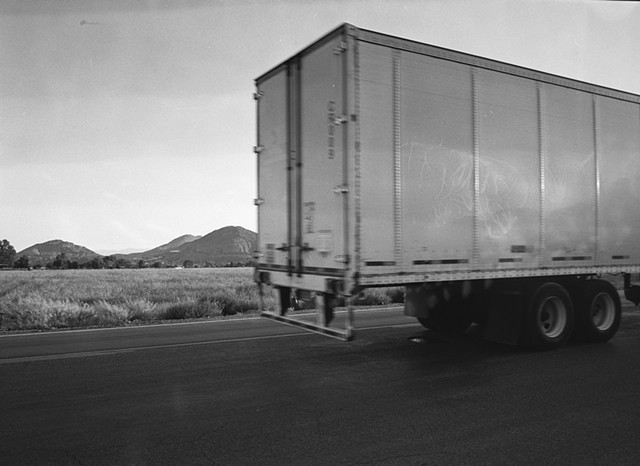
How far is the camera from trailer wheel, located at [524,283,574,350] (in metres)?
8.55

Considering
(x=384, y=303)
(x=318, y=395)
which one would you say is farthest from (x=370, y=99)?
(x=384, y=303)

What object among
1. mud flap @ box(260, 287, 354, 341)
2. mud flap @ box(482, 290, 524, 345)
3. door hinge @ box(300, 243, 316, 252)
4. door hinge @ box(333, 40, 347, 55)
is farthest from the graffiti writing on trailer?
mud flap @ box(482, 290, 524, 345)

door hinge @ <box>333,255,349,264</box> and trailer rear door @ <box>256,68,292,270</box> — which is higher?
trailer rear door @ <box>256,68,292,270</box>

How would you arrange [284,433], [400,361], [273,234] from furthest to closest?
1. [273,234]
2. [400,361]
3. [284,433]

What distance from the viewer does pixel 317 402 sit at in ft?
20.0

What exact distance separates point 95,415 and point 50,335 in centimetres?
611

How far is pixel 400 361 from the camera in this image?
8.16 meters

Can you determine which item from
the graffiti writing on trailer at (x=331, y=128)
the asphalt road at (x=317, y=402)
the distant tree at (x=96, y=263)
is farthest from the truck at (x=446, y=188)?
the distant tree at (x=96, y=263)

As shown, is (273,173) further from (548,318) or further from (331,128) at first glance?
(548,318)

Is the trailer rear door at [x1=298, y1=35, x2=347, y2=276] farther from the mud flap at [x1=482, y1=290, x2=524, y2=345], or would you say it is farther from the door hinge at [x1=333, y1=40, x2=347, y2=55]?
the mud flap at [x1=482, y1=290, x2=524, y2=345]

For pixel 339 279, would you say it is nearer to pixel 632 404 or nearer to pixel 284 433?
pixel 284 433

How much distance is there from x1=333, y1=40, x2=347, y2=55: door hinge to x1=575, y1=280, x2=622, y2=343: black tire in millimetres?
5951

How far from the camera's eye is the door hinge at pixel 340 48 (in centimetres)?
680

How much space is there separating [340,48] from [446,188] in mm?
2411
